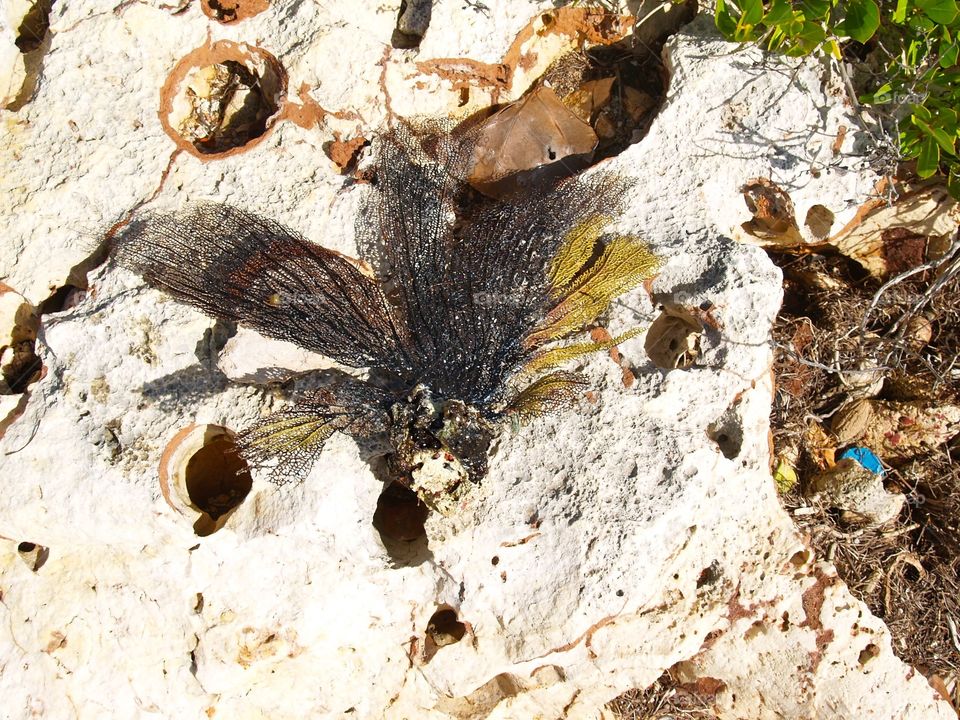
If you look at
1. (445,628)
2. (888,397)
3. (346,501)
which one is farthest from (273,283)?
(888,397)

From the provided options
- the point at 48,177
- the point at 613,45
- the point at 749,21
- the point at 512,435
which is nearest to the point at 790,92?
the point at 749,21

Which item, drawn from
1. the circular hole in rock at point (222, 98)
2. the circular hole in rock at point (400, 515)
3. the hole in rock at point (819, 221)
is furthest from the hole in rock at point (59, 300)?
the hole in rock at point (819, 221)

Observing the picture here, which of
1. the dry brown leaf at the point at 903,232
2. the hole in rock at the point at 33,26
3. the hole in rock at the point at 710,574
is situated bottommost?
the hole in rock at the point at 710,574

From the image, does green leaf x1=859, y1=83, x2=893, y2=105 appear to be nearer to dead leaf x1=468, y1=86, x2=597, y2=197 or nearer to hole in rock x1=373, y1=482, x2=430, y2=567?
dead leaf x1=468, y1=86, x2=597, y2=197

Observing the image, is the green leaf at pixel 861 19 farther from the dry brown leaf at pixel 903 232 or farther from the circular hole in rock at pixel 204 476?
the circular hole in rock at pixel 204 476

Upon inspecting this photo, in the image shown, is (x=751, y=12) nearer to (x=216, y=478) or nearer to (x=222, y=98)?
(x=222, y=98)

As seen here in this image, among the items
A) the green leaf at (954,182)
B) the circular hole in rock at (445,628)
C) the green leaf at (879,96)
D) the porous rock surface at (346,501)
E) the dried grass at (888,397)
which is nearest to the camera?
the porous rock surface at (346,501)
